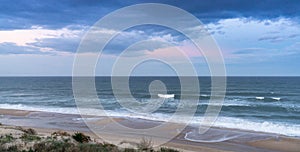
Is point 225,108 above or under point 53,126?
above

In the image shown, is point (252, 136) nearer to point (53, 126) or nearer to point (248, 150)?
point (248, 150)

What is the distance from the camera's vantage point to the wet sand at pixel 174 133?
655 inches

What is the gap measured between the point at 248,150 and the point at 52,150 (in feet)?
35.4

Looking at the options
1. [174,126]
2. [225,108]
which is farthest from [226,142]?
[225,108]

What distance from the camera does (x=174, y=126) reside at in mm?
23484

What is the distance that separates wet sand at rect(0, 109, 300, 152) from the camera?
655 inches

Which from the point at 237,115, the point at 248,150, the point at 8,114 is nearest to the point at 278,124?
the point at 237,115

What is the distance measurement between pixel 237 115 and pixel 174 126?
341 inches

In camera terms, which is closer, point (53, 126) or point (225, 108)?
point (53, 126)

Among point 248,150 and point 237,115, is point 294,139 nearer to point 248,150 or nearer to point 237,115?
point 248,150

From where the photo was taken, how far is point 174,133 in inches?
817

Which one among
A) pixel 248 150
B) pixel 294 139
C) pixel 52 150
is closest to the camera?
pixel 52 150

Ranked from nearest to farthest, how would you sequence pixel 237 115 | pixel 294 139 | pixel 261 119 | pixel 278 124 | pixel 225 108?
pixel 294 139 → pixel 278 124 → pixel 261 119 → pixel 237 115 → pixel 225 108

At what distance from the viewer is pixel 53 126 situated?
77.7 feet
